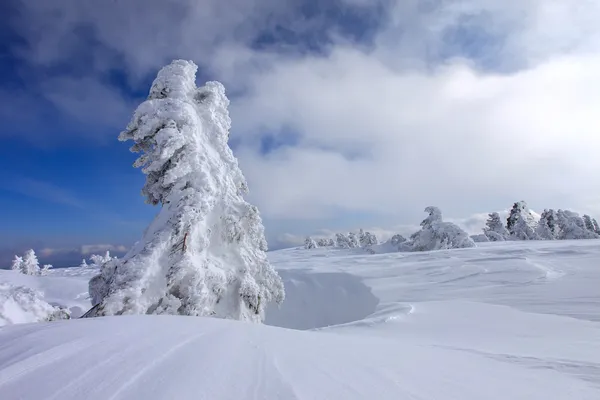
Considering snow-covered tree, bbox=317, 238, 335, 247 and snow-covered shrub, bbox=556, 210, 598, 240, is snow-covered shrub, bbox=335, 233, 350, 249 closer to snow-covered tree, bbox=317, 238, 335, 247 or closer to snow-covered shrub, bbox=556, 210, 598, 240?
snow-covered tree, bbox=317, 238, 335, 247

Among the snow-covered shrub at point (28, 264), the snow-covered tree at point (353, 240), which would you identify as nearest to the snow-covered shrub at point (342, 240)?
the snow-covered tree at point (353, 240)

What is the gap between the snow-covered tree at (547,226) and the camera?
38.1 m

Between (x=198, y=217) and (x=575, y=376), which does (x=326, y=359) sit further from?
(x=198, y=217)

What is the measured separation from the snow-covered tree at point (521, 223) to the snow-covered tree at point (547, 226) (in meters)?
0.67

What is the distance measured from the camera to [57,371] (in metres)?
2.26

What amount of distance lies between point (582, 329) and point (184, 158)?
842 cm

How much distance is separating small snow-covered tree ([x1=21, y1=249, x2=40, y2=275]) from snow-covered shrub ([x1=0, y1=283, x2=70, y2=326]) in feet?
86.4

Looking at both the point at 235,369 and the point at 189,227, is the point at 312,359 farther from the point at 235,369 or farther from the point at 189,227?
the point at 189,227

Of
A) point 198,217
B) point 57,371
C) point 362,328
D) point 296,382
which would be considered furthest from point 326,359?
point 198,217

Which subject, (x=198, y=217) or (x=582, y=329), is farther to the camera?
(x=198, y=217)

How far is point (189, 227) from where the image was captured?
24.0 ft

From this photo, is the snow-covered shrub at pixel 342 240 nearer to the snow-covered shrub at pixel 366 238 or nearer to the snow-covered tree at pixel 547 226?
the snow-covered shrub at pixel 366 238

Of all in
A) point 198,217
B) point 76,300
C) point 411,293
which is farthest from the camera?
point 76,300

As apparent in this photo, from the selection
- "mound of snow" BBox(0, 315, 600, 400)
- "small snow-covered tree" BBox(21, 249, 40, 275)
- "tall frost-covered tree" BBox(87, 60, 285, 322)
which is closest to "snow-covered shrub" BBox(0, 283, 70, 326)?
"tall frost-covered tree" BBox(87, 60, 285, 322)
